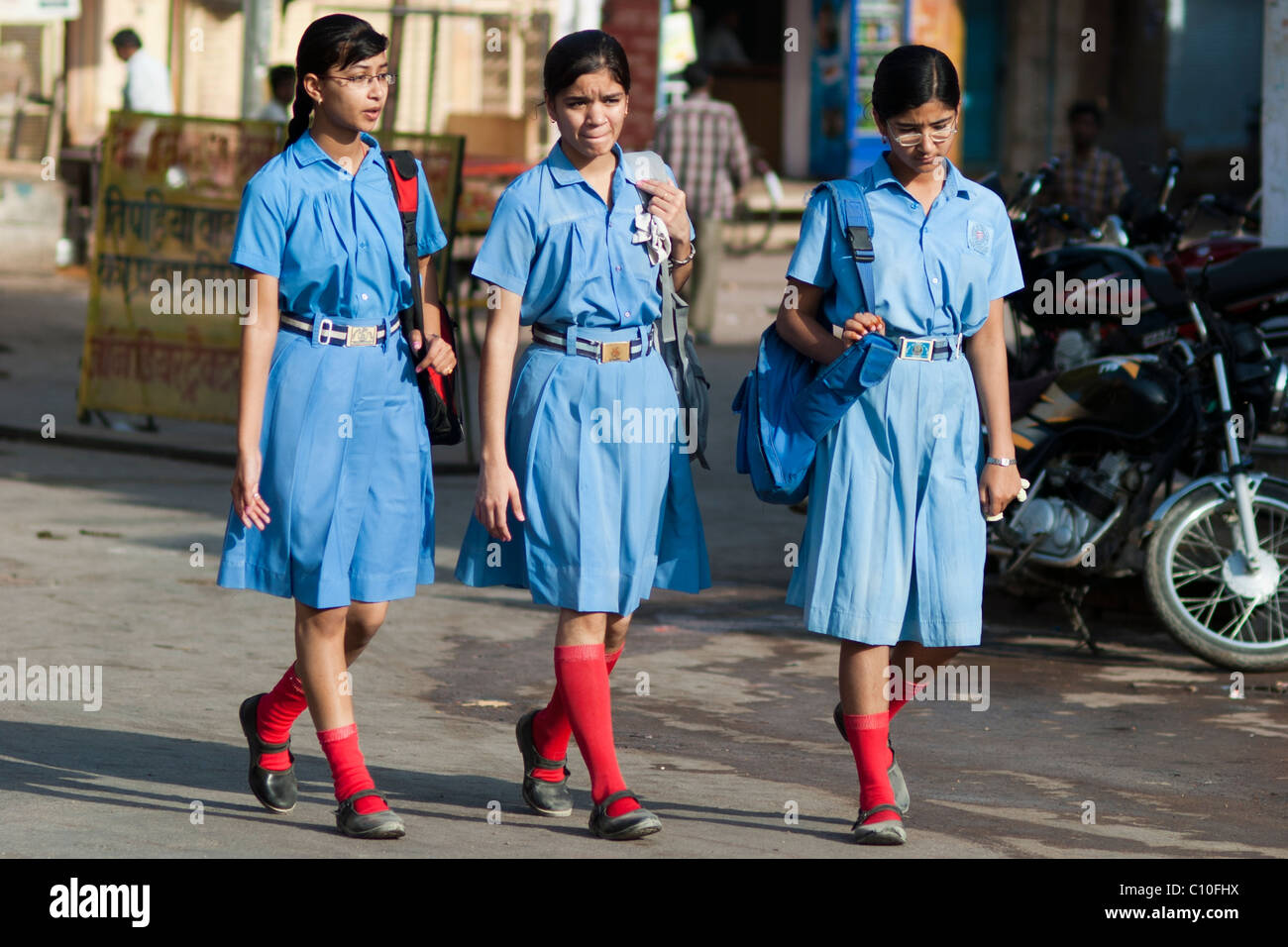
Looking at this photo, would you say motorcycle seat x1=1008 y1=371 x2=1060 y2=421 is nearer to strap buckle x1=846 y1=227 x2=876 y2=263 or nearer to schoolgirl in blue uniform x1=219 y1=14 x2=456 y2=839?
strap buckle x1=846 y1=227 x2=876 y2=263

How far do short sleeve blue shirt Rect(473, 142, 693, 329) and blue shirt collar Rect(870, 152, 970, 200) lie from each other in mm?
579

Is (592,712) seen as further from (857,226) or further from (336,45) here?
(336,45)

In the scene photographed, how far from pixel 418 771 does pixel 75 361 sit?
897cm

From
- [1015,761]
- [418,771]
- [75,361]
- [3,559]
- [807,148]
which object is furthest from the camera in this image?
[807,148]

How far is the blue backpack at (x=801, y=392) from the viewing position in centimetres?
452

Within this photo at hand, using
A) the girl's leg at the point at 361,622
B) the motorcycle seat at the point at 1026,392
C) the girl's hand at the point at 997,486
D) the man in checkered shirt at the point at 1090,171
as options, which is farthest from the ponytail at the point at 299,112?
the man in checkered shirt at the point at 1090,171

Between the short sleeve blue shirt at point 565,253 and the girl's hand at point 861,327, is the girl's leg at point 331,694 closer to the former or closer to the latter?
the short sleeve blue shirt at point 565,253

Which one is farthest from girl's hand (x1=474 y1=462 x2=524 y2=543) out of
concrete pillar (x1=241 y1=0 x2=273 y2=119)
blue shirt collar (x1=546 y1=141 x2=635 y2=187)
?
concrete pillar (x1=241 y1=0 x2=273 y2=119)

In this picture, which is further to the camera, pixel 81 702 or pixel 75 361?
pixel 75 361

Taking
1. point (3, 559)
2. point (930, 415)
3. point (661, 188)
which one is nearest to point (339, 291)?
point (661, 188)

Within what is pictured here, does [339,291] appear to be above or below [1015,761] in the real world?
above

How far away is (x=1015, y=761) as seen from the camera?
570 centimetres

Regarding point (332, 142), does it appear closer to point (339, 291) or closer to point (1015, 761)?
point (339, 291)

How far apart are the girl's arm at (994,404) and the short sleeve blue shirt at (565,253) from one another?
0.81m
